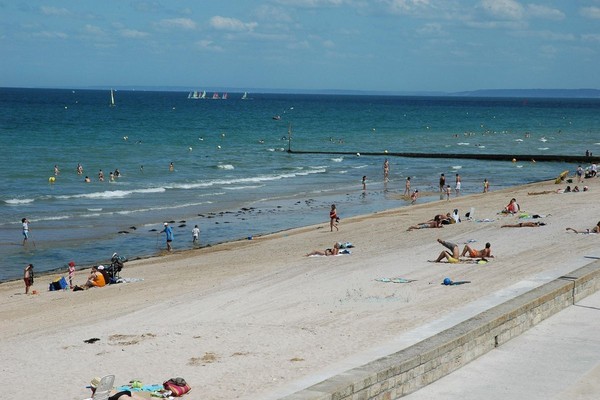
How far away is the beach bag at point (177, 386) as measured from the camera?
1126cm

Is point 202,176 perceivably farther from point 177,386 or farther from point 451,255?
point 177,386

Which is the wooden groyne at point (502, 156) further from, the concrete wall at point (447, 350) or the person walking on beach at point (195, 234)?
the concrete wall at point (447, 350)

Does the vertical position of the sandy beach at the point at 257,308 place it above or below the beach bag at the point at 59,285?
above

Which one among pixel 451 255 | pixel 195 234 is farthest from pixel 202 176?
pixel 451 255

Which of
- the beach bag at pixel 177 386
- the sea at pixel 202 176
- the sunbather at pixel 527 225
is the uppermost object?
the beach bag at pixel 177 386

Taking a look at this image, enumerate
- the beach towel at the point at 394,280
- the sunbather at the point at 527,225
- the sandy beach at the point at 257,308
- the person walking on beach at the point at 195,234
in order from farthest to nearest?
the person walking on beach at the point at 195,234
the sunbather at the point at 527,225
the beach towel at the point at 394,280
the sandy beach at the point at 257,308

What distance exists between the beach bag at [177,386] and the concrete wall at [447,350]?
2536 millimetres

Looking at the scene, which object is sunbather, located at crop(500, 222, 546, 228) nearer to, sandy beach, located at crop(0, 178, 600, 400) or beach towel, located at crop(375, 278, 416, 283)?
sandy beach, located at crop(0, 178, 600, 400)

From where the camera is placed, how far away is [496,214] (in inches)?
1357

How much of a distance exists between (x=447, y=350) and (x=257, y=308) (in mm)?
6878

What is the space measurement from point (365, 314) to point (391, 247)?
11.7m

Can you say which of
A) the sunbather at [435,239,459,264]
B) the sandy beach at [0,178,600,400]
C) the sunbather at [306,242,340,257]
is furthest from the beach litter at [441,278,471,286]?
the sunbather at [306,242,340,257]

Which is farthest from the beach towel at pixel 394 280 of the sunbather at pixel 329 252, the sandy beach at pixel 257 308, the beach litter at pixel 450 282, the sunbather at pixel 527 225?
the sunbather at pixel 527 225

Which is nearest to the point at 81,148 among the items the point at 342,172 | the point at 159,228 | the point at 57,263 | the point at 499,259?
the point at 342,172
